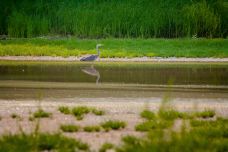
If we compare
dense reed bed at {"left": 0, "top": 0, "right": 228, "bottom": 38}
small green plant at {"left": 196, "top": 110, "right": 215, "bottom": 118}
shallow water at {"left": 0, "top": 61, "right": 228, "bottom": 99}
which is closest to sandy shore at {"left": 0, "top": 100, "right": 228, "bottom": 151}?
small green plant at {"left": 196, "top": 110, "right": 215, "bottom": 118}

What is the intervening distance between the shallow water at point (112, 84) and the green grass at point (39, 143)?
6168 millimetres

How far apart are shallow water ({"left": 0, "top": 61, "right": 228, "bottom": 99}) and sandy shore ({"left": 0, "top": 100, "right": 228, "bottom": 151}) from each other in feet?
4.14

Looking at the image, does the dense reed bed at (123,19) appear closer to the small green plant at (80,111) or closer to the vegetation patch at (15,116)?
the small green plant at (80,111)

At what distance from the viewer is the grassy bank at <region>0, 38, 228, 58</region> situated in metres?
39.6

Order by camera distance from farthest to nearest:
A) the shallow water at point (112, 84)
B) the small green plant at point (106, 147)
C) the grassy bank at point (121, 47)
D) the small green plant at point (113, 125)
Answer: the grassy bank at point (121, 47)
the shallow water at point (112, 84)
the small green plant at point (113, 125)
the small green plant at point (106, 147)

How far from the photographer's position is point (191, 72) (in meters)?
28.0

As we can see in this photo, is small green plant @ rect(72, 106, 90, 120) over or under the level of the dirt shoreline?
over

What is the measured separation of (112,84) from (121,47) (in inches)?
768

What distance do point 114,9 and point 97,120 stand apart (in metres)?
37.3

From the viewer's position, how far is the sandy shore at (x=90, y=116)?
11.1 meters

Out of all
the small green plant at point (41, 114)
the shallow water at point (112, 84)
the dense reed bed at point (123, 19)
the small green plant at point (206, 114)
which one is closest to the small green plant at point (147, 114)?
the small green plant at point (206, 114)

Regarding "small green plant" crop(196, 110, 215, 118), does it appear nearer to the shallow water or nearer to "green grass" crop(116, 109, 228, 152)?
"green grass" crop(116, 109, 228, 152)

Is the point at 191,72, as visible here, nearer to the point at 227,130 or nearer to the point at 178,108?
the point at 178,108

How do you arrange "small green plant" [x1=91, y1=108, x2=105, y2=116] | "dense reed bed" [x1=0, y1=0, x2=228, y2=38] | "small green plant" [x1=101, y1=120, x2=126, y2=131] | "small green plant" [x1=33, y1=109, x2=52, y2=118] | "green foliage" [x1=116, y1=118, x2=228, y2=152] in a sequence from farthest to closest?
"dense reed bed" [x1=0, y1=0, x2=228, y2=38], "small green plant" [x1=91, y1=108, x2=105, y2=116], "small green plant" [x1=33, y1=109, x2=52, y2=118], "small green plant" [x1=101, y1=120, x2=126, y2=131], "green foliage" [x1=116, y1=118, x2=228, y2=152]
